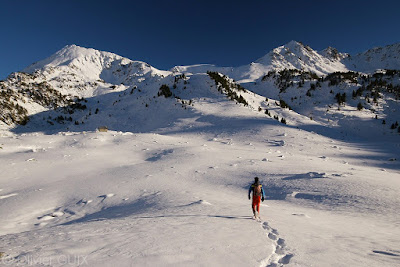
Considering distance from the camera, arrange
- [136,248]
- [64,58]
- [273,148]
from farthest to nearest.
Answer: [64,58]
[273,148]
[136,248]

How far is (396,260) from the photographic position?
403cm

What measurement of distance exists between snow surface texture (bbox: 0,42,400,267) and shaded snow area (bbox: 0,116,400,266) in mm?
41

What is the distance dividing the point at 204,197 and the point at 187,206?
4.25ft

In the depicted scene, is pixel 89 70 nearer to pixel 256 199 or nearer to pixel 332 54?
pixel 256 199

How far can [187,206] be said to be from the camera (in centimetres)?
773

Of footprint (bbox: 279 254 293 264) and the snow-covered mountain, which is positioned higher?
the snow-covered mountain

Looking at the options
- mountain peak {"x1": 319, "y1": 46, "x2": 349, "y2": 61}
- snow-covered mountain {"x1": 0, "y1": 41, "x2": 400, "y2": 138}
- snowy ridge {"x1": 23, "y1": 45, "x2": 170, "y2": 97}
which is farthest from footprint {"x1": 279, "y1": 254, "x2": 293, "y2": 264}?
mountain peak {"x1": 319, "y1": 46, "x2": 349, "y2": 61}

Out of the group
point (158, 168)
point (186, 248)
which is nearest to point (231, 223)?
point (186, 248)

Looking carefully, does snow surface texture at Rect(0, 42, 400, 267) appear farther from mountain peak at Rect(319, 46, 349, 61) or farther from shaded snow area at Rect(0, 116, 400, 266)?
mountain peak at Rect(319, 46, 349, 61)

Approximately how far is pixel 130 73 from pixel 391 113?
107m

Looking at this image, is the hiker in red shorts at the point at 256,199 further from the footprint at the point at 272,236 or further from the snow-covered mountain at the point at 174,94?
the snow-covered mountain at the point at 174,94

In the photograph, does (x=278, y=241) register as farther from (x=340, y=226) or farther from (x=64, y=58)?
(x=64, y=58)

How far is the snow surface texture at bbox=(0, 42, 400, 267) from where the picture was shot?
4035mm

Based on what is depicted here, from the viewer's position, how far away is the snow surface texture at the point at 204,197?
4.04 m
